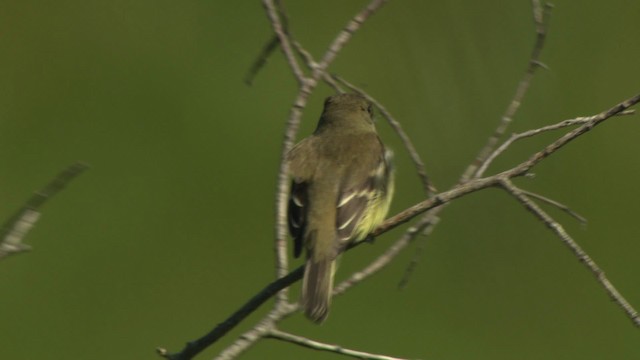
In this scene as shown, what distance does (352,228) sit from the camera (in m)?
2.86

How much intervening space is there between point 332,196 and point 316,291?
0.44 m

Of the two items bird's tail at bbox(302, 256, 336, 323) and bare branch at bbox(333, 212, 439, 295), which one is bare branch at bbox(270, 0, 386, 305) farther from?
bird's tail at bbox(302, 256, 336, 323)

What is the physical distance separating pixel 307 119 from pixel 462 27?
1.63 meters

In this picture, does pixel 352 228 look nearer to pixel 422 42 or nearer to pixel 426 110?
pixel 426 110

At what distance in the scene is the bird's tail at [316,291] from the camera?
8.35 feet

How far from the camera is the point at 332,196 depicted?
2971 millimetres

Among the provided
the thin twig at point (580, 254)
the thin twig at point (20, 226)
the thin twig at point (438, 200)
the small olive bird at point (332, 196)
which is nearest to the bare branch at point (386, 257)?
the thin twig at point (438, 200)

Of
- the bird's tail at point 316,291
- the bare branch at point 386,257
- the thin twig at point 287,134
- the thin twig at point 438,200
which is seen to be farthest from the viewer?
the bird's tail at point 316,291

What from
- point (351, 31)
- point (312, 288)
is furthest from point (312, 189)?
point (351, 31)

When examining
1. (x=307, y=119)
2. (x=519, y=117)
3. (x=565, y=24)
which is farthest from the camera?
(x=565, y=24)

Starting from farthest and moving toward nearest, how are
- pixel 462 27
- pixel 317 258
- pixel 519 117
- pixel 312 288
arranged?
1. pixel 519 117
2. pixel 462 27
3. pixel 317 258
4. pixel 312 288

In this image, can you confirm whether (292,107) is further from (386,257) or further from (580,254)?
(580,254)

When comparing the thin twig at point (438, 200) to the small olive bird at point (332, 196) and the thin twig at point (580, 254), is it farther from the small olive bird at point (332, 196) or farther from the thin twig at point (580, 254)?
the small olive bird at point (332, 196)

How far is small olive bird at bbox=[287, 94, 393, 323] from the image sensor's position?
109 inches
